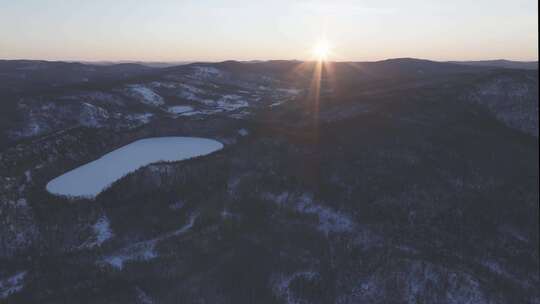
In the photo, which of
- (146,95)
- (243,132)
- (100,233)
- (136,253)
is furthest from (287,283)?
(146,95)

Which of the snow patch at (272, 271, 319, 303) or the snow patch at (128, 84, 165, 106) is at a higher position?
the snow patch at (128, 84, 165, 106)

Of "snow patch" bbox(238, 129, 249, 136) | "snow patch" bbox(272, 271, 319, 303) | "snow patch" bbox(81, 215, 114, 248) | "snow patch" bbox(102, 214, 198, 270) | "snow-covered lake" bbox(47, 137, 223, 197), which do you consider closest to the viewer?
"snow patch" bbox(272, 271, 319, 303)

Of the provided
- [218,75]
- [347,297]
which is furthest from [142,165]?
[218,75]

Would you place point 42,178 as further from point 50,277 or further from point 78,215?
point 50,277

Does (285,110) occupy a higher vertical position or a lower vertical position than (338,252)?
higher

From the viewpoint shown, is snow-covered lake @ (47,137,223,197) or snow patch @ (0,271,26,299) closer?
snow patch @ (0,271,26,299)

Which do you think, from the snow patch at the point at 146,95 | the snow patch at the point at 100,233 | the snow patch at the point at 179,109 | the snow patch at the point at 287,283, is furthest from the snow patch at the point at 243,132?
the snow patch at the point at 146,95

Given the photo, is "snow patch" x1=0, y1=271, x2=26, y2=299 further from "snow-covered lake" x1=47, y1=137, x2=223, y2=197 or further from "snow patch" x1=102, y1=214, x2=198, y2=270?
"snow-covered lake" x1=47, y1=137, x2=223, y2=197

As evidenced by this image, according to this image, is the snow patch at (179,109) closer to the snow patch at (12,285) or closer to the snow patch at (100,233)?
the snow patch at (100,233)

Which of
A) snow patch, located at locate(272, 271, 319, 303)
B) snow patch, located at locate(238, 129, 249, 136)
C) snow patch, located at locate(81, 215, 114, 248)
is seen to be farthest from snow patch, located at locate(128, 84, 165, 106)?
snow patch, located at locate(272, 271, 319, 303)
